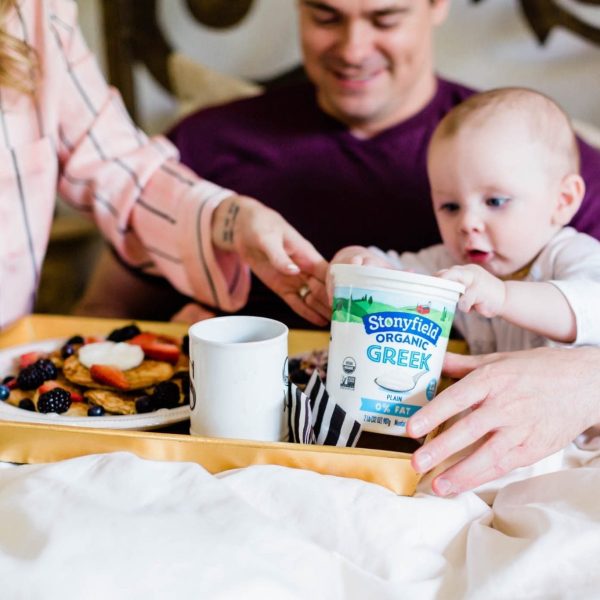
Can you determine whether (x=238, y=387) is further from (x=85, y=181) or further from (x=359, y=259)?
(x=85, y=181)

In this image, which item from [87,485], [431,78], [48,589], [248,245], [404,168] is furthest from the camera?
[431,78]

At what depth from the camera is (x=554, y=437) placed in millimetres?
887

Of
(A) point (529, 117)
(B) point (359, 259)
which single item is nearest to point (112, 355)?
(B) point (359, 259)

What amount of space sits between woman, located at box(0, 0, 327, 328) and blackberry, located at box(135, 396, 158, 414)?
33cm

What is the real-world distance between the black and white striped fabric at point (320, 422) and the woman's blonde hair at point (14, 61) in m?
0.82

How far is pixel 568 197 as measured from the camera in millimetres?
1161

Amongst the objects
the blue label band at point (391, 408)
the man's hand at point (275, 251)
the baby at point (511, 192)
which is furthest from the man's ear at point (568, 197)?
the blue label band at point (391, 408)

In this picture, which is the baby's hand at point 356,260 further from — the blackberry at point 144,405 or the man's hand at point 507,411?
the blackberry at point 144,405

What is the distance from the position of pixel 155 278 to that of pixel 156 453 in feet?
3.27

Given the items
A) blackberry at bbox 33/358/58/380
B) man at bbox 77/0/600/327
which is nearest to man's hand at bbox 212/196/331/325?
man at bbox 77/0/600/327

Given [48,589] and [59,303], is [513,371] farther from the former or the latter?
[59,303]

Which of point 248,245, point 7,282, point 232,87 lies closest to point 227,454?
point 248,245

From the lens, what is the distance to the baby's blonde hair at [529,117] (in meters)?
1.13

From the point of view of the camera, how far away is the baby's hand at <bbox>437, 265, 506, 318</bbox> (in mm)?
894
